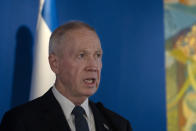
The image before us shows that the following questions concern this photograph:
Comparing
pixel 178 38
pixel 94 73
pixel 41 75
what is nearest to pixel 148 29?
pixel 178 38

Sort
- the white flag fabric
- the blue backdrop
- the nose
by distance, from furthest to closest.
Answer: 1. the blue backdrop
2. the white flag fabric
3. the nose

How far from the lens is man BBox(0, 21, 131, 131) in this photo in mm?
1311

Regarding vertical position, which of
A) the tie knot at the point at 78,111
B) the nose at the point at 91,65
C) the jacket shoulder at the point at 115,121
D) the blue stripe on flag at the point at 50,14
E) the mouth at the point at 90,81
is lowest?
the jacket shoulder at the point at 115,121

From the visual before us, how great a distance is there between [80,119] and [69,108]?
0.22ft

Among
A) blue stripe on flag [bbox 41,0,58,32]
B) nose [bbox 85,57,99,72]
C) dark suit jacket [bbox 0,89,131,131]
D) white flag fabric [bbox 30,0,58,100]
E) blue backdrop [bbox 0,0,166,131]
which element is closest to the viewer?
dark suit jacket [bbox 0,89,131,131]

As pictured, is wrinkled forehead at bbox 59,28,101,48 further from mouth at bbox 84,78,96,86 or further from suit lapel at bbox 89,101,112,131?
suit lapel at bbox 89,101,112,131

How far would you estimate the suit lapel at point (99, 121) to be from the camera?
55.5 inches

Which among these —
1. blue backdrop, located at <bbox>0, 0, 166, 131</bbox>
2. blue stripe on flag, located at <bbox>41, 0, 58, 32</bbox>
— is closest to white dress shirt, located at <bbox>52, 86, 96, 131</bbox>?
blue stripe on flag, located at <bbox>41, 0, 58, 32</bbox>

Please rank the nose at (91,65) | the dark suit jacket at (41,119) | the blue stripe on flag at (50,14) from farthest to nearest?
the blue stripe on flag at (50,14) → the nose at (91,65) → the dark suit jacket at (41,119)

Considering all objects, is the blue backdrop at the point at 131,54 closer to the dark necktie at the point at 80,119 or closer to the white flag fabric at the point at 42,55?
the white flag fabric at the point at 42,55

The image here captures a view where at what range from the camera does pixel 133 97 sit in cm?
243

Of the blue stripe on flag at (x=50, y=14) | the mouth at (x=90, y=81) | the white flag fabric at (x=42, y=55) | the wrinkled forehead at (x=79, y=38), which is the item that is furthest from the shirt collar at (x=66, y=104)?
the blue stripe on flag at (x=50, y=14)

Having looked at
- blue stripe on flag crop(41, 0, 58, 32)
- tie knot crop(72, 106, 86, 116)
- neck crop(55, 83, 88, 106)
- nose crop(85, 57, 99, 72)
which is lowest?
tie knot crop(72, 106, 86, 116)

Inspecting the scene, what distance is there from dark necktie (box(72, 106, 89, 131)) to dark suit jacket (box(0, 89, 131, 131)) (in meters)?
0.06
